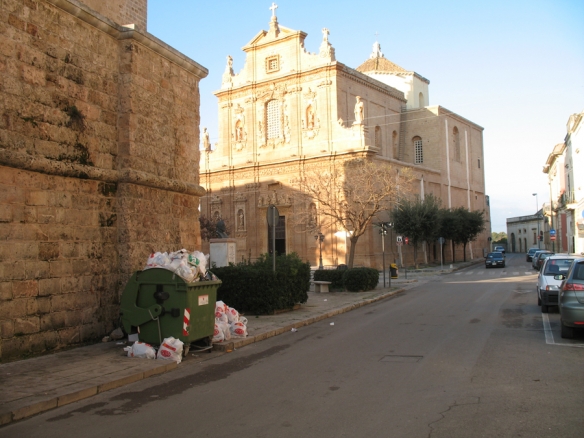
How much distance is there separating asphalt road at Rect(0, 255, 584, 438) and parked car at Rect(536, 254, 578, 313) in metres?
2.81

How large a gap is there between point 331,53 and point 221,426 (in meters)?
40.9

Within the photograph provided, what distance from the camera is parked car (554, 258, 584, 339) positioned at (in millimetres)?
9422

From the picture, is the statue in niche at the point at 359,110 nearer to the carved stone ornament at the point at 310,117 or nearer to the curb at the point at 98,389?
the carved stone ornament at the point at 310,117

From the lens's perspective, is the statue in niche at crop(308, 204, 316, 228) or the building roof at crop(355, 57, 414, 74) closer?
the statue in niche at crop(308, 204, 316, 228)

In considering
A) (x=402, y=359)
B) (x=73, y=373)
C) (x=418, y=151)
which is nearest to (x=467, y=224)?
(x=418, y=151)

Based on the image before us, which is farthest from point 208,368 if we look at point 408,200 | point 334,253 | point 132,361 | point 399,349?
point 408,200

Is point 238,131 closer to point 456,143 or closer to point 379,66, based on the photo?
point 379,66

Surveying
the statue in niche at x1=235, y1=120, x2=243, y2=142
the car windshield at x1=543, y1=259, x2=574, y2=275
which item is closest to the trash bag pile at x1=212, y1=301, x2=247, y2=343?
the car windshield at x1=543, y1=259, x2=574, y2=275

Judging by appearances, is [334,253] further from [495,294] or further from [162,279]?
[162,279]

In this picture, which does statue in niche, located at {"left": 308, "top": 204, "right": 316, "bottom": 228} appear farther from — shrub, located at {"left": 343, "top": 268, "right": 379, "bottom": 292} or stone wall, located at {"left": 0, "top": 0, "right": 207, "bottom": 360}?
stone wall, located at {"left": 0, "top": 0, "right": 207, "bottom": 360}

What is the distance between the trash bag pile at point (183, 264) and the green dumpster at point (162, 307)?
11 centimetres

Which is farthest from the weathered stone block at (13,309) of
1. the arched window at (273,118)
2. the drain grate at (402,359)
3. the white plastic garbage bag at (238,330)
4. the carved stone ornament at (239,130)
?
the carved stone ornament at (239,130)

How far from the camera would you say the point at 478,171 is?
61375mm

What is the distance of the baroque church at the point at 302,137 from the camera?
4250cm
